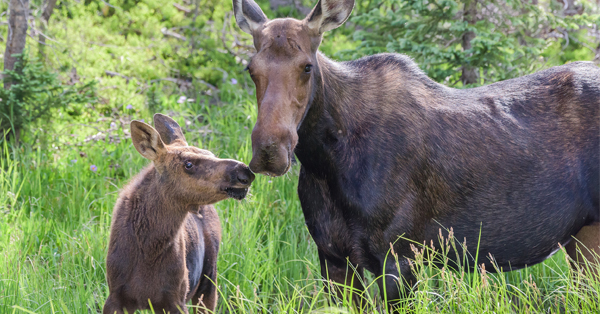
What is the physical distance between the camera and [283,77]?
3004 millimetres

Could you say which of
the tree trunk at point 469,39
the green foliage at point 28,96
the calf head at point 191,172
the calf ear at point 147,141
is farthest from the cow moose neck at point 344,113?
the green foliage at point 28,96

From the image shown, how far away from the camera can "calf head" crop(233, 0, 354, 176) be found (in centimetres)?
288

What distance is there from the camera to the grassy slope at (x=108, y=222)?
140 inches

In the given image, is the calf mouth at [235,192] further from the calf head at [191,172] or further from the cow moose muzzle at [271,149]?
the cow moose muzzle at [271,149]

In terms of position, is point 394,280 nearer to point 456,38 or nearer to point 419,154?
point 419,154

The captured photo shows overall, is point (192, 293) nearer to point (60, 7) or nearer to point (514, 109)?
point (514, 109)

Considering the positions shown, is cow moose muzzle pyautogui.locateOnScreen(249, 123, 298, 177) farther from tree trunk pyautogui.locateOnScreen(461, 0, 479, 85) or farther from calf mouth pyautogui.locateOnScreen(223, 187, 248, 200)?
tree trunk pyautogui.locateOnScreen(461, 0, 479, 85)

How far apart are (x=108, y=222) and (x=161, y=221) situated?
1249 mm

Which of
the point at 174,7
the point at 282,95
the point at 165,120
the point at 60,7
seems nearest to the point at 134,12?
the point at 174,7

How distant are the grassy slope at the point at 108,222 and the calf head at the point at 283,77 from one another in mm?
771

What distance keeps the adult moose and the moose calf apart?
681mm

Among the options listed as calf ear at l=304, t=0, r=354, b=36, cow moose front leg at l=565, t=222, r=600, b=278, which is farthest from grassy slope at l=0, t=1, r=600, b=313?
calf ear at l=304, t=0, r=354, b=36

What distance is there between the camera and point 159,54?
8539mm

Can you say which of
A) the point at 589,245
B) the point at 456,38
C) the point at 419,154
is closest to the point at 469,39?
the point at 456,38
